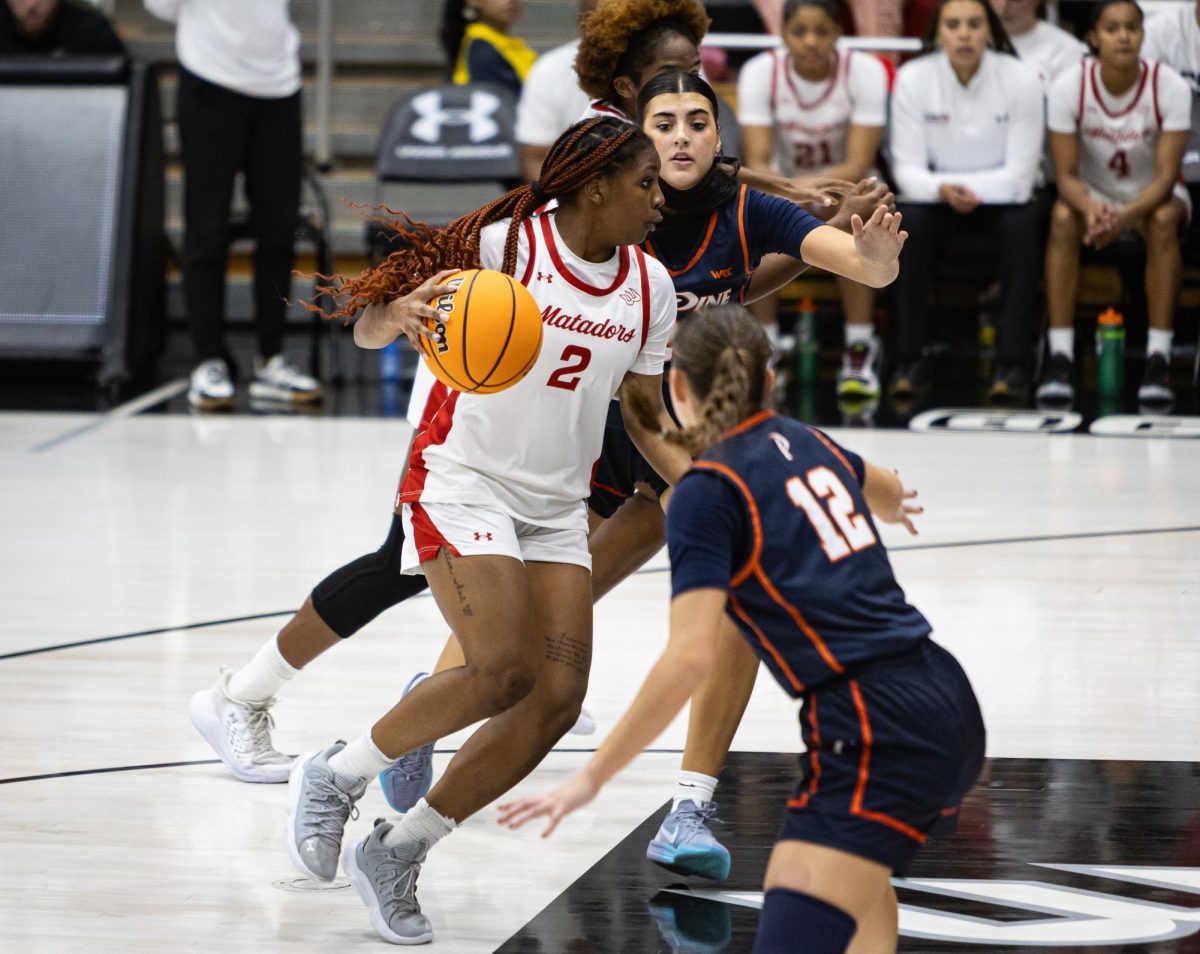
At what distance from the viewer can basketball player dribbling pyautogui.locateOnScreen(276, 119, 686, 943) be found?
10.8 feet

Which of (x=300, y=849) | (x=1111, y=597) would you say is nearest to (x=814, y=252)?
(x=300, y=849)

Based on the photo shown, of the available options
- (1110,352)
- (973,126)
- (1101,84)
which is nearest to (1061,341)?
(1110,352)

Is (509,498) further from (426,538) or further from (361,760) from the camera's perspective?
(361,760)

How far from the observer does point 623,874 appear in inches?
141

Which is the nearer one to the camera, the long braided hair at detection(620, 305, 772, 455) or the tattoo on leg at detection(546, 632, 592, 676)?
the long braided hair at detection(620, 305, 772, 455)

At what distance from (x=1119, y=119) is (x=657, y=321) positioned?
221 inches

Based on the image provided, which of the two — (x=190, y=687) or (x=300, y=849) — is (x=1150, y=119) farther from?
(x=300, y=849)

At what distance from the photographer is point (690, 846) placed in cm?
348

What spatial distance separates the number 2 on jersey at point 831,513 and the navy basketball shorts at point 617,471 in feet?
4.53

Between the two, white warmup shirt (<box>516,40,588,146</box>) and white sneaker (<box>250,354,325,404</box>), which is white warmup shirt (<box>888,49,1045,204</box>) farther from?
white sneaker (<box>250,354,325,404</box>)

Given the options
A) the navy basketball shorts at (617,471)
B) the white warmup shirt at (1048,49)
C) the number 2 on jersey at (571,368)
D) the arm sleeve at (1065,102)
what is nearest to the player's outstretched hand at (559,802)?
the number 2 on jersey at (571,368)

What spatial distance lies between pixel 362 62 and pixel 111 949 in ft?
28.9

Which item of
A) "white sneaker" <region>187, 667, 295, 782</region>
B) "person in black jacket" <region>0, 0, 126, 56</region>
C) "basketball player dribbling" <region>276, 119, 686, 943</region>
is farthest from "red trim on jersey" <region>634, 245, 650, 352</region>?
"person in black jacket" <region>0, 0, 126, 56</region>

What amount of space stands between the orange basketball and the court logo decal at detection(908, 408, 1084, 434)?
499 centimetres
